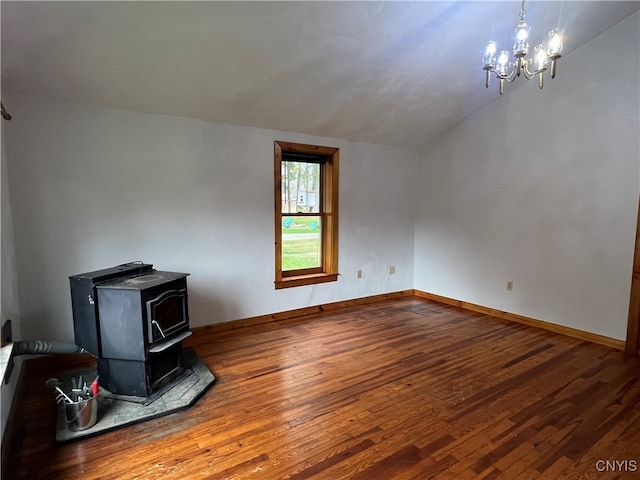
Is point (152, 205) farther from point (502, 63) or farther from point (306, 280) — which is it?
point (502, 63)

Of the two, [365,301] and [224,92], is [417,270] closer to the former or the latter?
[365,301]

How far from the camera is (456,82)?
12.0 feet

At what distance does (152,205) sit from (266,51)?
1722 mm

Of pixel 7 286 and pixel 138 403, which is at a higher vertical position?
pixel 7 286

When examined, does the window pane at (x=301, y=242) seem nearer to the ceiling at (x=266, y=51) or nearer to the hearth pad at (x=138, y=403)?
the ceiling at (x=266, y=51)

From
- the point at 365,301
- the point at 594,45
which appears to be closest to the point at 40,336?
the point at 365,301

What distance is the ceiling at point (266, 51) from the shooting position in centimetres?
222

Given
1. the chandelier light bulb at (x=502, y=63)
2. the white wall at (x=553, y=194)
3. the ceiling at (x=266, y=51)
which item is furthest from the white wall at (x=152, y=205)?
the chandelier light bulb at (x=502, y=63)

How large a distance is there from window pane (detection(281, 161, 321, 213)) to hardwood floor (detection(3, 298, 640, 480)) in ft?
5.60

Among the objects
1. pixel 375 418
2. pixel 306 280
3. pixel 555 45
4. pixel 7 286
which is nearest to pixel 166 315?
pixel 7 286

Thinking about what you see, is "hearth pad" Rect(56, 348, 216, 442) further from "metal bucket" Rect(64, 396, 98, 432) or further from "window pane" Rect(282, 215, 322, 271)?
"window pane" Rect(282, 215, 322, 271)

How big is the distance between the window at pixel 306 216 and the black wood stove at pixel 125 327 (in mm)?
1784

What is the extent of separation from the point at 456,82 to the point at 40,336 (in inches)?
179

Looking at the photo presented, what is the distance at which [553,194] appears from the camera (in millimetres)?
3738
